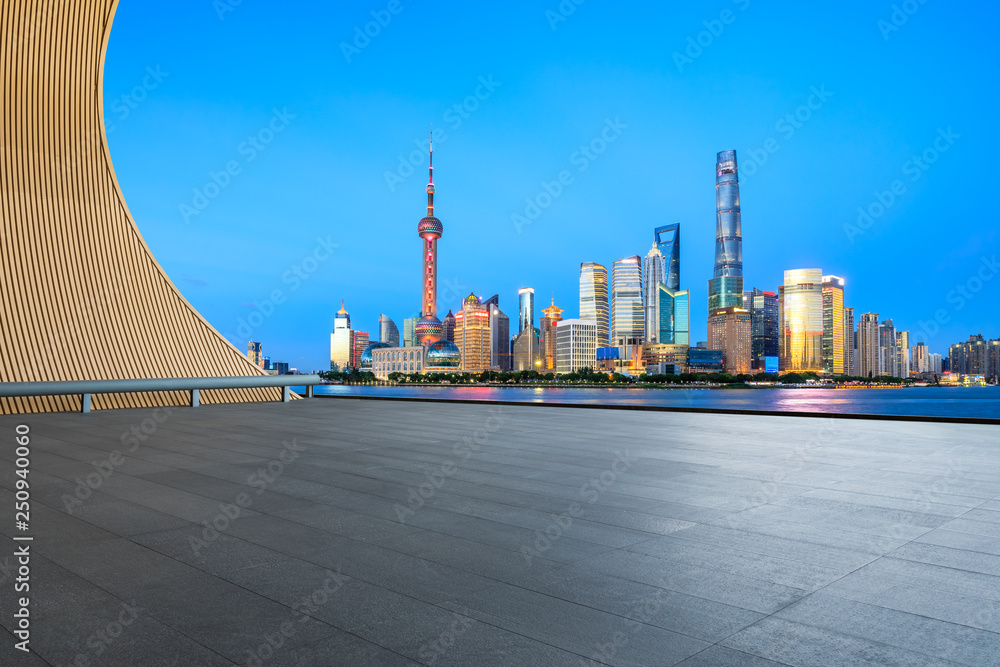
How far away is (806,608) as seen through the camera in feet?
8.83

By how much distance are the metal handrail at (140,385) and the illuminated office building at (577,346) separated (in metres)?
164

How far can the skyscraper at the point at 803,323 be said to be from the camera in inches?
7416

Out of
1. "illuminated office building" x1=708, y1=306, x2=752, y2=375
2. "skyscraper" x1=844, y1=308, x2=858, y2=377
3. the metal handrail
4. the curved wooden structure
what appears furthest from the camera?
"illuminated office building" x1=708, y1=306, x2=752, y2=375

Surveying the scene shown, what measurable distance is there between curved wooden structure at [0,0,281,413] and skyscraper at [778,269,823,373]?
195m

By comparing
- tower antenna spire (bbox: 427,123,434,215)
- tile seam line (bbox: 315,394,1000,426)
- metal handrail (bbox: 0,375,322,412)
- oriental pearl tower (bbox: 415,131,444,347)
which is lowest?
tile seam line (bbox: 315,394,1000,426)

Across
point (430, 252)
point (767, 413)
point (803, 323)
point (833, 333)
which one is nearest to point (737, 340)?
point (803, 323)

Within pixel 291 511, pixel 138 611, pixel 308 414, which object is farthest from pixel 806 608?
pixel 308 414

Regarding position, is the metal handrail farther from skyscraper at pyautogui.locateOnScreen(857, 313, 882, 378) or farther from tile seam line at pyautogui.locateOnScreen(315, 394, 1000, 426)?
skyscraper at pyautogui.locateOnScreen(857, 313, 882, 378)

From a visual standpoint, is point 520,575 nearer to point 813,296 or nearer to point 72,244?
point 72,244

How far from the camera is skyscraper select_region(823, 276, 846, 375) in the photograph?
185m

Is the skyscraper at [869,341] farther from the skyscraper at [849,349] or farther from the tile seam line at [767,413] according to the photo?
the tile seam line at [767,413]

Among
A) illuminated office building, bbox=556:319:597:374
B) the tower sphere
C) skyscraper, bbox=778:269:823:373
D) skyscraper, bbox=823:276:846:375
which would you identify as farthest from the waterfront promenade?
skyscraper, bbox=778:269:823:373

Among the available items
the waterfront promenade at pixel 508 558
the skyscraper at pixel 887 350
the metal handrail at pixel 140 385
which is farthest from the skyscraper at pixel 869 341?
the waterfront promenade at pixel 508 558

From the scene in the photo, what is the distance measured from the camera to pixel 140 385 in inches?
508
